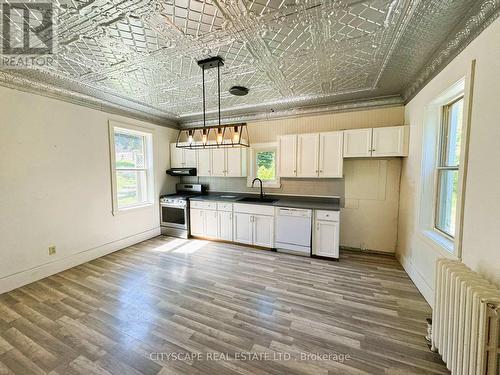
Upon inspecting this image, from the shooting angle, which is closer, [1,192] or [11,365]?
[11,365]

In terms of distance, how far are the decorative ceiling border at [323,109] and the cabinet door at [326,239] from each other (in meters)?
2.05

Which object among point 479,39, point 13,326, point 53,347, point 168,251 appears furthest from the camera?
point 168,251

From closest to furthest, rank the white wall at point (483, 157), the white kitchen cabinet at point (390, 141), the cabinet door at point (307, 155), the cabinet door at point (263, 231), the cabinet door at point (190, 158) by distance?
the white wall at point (483, 157) < the white kitchen cabinet at point (390, 141) < the cabinet door at point (307, 155) < the cabinet door at point (263, 231) < the cabinet door at point (190, 158)

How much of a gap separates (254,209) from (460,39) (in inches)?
128

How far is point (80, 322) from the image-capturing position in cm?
207

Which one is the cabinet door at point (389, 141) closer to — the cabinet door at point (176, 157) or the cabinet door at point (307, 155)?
the cabinet door at point (307, 155)

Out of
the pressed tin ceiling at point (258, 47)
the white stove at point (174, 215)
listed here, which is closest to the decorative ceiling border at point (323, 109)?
the pressed tin ceiling at point (258, 47)

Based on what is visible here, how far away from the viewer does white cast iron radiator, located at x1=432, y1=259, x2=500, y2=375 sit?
1153 millimetres

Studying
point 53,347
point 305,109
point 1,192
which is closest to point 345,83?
point 305,109

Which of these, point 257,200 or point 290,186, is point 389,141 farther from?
point 257,200

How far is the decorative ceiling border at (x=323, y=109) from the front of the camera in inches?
136

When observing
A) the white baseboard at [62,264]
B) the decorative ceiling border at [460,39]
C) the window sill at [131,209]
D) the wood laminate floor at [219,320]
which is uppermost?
the decorative ceiling border at [460,39]

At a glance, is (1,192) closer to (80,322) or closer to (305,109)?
(80,322)

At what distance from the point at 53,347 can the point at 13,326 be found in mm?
656
